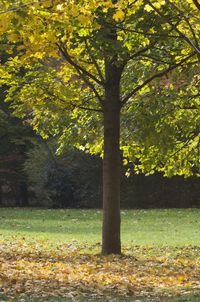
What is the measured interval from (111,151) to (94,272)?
331 cm

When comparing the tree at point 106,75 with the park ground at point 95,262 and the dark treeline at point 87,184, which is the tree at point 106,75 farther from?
the dark treeline at point 87,184

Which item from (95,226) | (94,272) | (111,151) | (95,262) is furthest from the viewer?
(95,226)

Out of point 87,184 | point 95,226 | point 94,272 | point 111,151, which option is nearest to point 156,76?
point 111,151

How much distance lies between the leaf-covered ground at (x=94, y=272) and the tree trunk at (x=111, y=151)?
0.77m

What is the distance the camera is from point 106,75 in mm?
13797

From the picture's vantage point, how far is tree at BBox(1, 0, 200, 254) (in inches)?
438

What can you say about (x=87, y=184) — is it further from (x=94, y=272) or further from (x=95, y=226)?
(x=94, y=272)

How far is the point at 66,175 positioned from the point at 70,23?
22511 mm

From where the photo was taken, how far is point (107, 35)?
38.3 ft

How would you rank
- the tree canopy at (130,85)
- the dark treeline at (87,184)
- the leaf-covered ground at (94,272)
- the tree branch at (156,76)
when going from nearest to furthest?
the leaf-covered ground at (94,272) → the tree canopy at (130,85) → the tree branch at (156,76) → the dark treeline at (87,184)

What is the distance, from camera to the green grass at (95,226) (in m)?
19.0

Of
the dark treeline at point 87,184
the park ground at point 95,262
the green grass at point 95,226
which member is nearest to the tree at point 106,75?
the park ground at point 95,262

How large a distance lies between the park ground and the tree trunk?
2.51 ft

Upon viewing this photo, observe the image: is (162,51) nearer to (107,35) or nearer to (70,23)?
(107,35)
